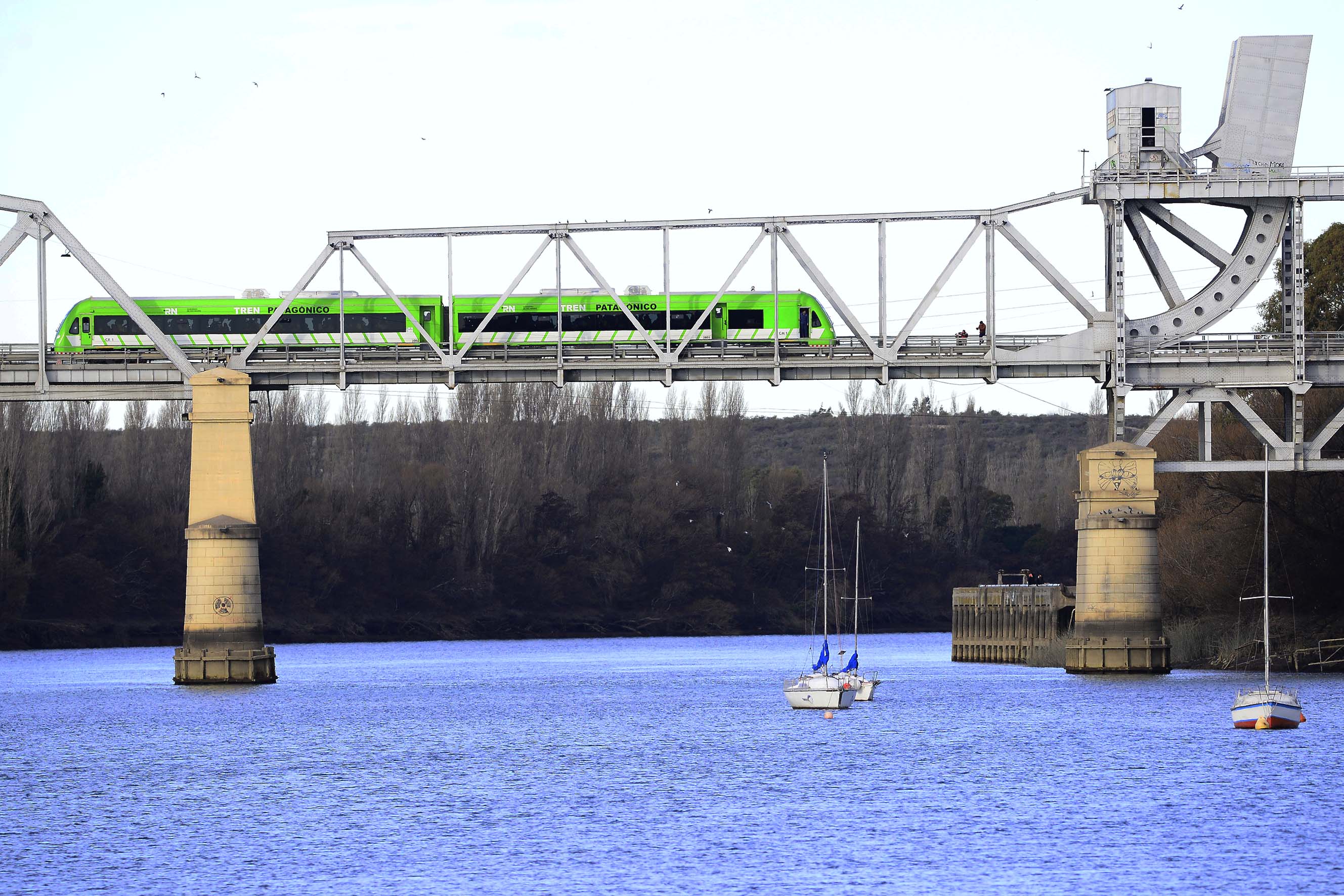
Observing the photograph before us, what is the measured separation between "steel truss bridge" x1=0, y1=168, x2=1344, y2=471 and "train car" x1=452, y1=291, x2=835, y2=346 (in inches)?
60.9

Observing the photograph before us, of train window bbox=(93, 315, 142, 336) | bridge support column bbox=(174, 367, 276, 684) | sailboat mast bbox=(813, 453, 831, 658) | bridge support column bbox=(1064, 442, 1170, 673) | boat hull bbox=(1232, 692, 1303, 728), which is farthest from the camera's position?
train window bbox=(93, 315, 142, 336)

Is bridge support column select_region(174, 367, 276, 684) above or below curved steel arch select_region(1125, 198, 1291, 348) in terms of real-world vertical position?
below

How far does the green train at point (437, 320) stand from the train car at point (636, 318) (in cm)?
4

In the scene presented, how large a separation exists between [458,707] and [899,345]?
78.6 ft

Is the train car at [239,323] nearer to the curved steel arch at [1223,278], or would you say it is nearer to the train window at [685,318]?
the train window at [685,318]

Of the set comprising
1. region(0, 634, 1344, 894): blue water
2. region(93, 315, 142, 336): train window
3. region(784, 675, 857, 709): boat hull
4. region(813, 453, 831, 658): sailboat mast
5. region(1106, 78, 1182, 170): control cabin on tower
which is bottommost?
region(0, 634, 1344, 894): blue water

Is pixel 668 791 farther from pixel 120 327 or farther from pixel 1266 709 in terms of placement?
pixel 120 327

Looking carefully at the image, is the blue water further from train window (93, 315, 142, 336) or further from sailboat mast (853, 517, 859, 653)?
train window (93, 315, 142, 336)

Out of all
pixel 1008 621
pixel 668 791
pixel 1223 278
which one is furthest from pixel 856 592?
pixel 668 791

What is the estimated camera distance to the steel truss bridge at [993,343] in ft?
261

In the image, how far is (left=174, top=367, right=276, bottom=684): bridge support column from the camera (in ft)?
254

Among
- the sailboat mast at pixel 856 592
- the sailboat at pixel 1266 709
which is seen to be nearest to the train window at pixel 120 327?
the sailboat mast at pixel 856 592

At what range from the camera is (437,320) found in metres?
85.9

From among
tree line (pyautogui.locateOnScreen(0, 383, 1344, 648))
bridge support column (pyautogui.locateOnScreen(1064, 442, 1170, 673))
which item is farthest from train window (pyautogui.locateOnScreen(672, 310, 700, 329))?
tree line (pyautogui.locateOnScreen(0, 383, 1344, 648))
